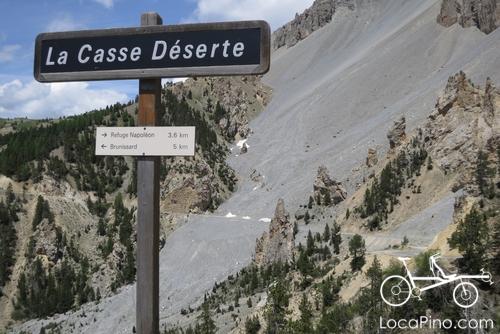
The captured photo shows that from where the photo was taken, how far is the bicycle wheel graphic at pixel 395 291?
11570 mm

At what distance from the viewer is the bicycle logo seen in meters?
10.0

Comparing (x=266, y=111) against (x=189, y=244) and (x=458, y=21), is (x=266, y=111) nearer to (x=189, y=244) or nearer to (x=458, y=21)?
(x=458, y=21)

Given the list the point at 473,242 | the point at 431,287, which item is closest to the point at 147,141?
the point at 431,287

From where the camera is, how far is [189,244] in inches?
1708

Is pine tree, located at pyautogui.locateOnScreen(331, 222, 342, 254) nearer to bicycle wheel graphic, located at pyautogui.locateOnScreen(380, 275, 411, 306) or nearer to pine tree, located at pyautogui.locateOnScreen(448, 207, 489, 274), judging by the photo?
pine tree, located at pyautogui.locateOnScreen(448, 207, 489, 274)

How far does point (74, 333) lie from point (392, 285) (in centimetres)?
2566

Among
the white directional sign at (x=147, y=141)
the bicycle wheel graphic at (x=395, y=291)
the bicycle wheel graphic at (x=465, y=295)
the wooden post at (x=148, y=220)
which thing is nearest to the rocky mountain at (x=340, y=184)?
the bicycle wheel graphic at (x=465, y=295)

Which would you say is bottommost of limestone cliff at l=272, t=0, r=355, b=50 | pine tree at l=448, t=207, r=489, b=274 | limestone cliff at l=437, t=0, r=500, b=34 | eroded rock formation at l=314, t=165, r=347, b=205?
pine tree at l=448, t=207, r=489, b=274

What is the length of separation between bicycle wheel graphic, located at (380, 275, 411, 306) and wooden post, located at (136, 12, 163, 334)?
8.74 metres

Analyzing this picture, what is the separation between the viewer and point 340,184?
1823 inches

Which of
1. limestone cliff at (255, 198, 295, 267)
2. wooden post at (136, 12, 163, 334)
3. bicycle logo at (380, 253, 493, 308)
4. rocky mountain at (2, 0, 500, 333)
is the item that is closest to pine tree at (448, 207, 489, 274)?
rocky mountain at (2, 0, 500, 333)

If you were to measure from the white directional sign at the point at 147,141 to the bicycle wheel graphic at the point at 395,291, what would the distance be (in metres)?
9.07

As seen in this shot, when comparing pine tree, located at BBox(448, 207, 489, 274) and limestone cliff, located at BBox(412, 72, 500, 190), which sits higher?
limestone cliff, located at BBox(412, 72, 500, 190)

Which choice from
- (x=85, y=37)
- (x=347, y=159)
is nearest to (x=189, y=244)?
(x=347, y=159)
